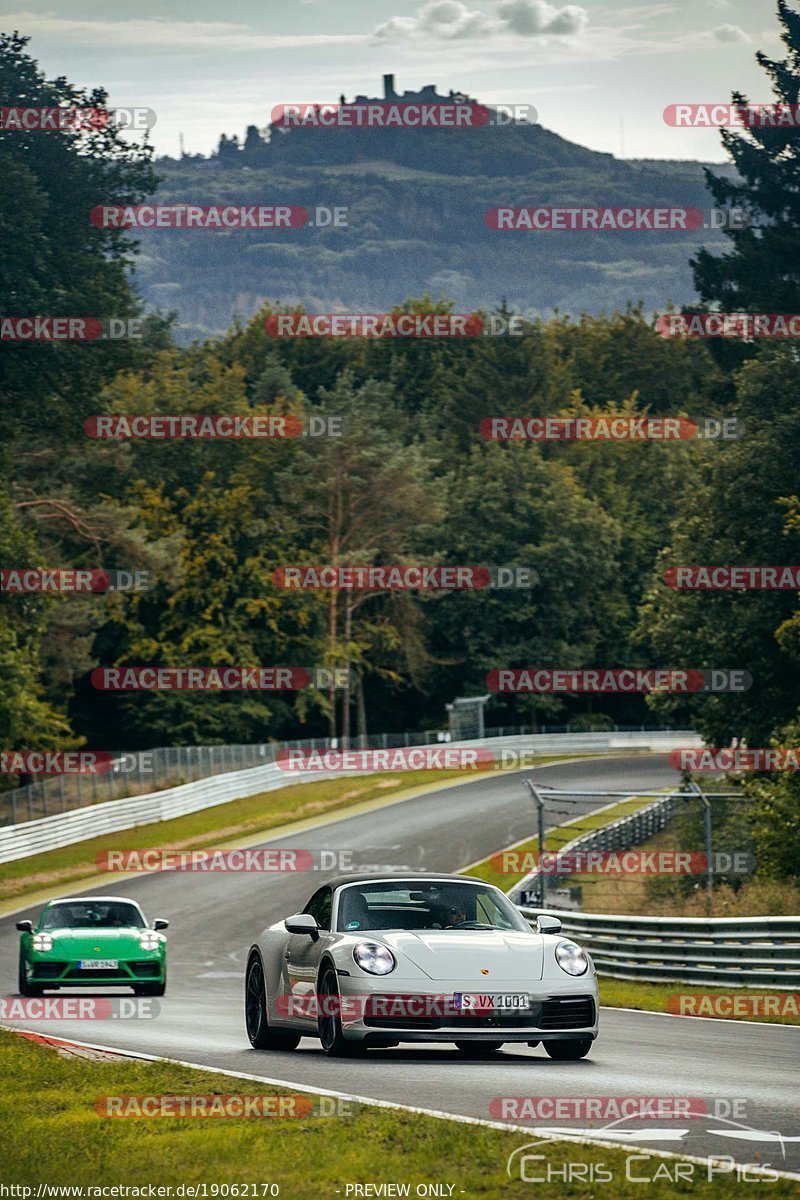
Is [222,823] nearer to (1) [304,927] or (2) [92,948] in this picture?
(2) [92,948]

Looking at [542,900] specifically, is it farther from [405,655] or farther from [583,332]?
[583,332]

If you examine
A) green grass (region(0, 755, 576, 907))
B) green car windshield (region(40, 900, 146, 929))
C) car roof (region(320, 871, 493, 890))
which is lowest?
green grass (region(0, 755, 576, 907))

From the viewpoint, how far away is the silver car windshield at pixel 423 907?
43.2 ft

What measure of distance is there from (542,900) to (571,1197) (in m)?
20.0

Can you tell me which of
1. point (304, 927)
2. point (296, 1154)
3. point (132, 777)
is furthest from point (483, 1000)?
point (132, 777)

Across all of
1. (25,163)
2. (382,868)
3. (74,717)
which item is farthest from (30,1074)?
(74,717)

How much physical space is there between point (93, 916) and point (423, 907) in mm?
10258

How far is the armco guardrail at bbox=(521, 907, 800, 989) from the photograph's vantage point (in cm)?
2050

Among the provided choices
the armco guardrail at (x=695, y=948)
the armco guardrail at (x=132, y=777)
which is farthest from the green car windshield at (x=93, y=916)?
the armco guardrail at (x=132, y=777)

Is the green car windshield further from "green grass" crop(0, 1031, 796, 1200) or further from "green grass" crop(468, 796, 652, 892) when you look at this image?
"green grass" crop(468, 796, 652, 892)

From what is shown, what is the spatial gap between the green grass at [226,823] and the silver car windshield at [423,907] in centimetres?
3086

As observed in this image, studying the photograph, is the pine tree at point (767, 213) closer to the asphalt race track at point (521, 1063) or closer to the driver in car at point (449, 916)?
the asphalt race track at point (521, 1063)

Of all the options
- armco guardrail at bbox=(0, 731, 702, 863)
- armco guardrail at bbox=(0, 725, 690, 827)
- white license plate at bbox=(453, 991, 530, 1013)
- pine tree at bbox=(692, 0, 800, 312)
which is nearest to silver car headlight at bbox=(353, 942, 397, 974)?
white license plate at bbox=(453, 991, 530, 1013)

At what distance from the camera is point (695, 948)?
2284 cm
